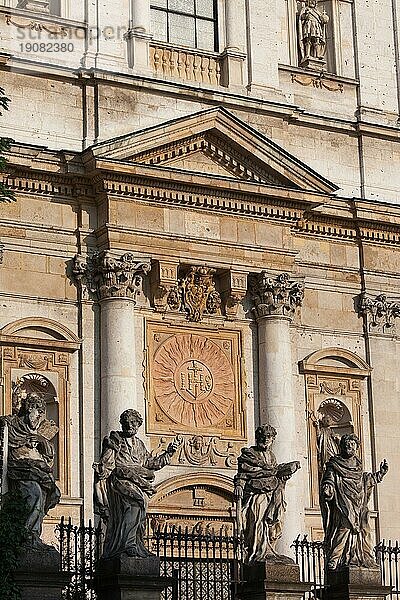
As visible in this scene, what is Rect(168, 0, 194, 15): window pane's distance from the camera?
29.7 metres

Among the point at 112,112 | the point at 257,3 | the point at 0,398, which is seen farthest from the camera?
the point at 257,3

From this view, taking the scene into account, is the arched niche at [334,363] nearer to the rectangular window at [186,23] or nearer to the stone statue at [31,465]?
the rectangular window at [186,23]

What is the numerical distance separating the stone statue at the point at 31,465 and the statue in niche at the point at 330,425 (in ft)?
32.8

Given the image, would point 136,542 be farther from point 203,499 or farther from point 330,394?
point 330,394

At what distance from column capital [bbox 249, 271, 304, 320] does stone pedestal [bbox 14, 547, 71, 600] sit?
1035 cm

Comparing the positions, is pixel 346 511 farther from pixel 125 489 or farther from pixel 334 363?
pixel 334 363

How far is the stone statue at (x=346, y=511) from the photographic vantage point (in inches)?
870

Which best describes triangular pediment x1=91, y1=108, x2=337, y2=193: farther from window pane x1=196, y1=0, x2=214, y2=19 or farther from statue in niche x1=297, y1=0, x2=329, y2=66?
statue in niche x1=297, y1=0, x2=329, y2=66

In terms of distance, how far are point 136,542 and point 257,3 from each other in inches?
529

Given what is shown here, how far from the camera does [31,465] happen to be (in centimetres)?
1919

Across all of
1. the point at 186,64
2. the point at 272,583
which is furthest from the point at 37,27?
the point at 272,583

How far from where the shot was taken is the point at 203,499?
89.7 ft

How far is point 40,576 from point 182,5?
46.3ft

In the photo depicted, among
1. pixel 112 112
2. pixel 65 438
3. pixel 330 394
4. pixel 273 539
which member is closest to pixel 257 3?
pixel 112 112
